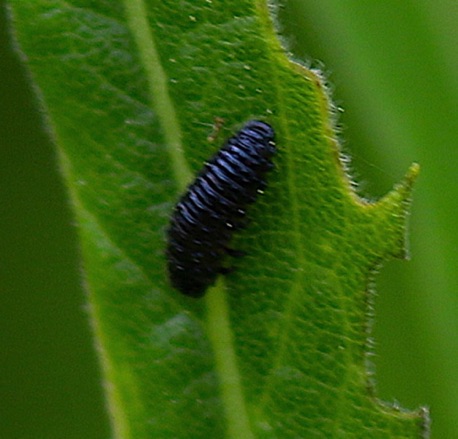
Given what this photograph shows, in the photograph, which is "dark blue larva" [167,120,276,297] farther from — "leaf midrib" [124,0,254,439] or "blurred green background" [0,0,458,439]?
"blurred green background" [0,0,458,439]

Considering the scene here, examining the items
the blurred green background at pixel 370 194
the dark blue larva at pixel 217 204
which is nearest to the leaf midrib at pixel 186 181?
the dark blue larva at pixel 217 204

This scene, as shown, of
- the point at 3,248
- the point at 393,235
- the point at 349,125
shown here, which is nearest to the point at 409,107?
the point at 349,125

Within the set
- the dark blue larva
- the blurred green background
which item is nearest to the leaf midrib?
the dark blue larva

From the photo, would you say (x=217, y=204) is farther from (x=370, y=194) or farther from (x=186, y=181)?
(x=370, y=194)

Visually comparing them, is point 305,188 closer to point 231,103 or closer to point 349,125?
point 231,103

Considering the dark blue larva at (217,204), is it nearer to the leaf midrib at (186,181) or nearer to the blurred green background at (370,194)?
the leaf midrib at (186,181)

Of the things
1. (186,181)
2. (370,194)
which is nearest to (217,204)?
(186,181)
